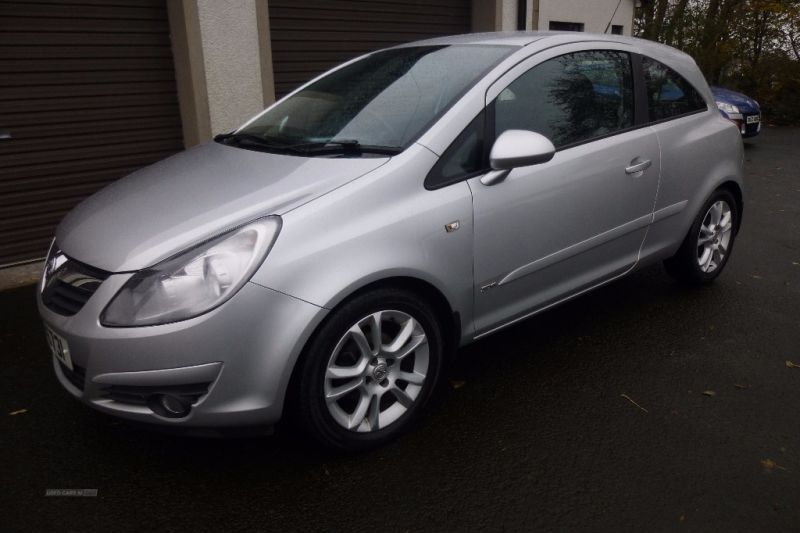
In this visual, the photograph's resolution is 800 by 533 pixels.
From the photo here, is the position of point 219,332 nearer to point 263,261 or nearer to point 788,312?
point 263,261

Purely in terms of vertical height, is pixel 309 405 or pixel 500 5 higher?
pixel 500 5

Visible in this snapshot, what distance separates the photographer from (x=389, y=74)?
340 cm

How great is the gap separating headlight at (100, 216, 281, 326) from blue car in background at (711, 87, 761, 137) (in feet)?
33.3

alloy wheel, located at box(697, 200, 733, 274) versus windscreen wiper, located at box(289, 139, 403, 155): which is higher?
windscreen wiper, located at box(289, 139, 403, 155)

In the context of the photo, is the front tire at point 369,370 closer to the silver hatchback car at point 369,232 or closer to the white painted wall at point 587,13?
the silver hatchback car at point 369,232

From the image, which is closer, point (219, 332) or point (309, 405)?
point (219, 332)

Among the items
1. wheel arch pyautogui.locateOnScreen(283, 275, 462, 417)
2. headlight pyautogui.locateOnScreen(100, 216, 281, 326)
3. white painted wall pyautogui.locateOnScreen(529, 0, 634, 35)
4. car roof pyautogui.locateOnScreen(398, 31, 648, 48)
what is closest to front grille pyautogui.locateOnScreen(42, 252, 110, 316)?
headlight pyautogui.locateOnScreen(100, 216, 281, 326)

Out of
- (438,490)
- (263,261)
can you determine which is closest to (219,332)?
(263,261)

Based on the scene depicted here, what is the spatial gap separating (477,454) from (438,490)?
29 centimetres

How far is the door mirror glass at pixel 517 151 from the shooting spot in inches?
108

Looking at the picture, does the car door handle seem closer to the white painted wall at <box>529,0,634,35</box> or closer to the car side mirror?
the car side mirror

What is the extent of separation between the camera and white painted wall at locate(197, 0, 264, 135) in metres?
6.16

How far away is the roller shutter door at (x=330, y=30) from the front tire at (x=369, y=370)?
5.08 metres

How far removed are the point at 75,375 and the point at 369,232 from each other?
3.98 ft
